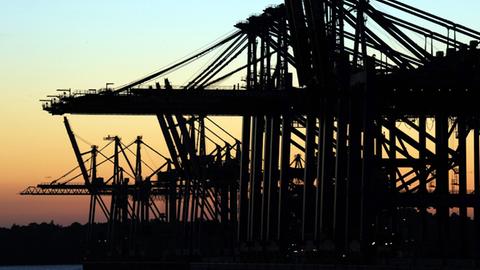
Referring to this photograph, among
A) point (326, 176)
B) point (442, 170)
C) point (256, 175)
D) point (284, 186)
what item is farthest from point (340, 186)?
point (256, 175)

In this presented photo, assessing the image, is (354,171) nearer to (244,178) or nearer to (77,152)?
Result: (244,178)

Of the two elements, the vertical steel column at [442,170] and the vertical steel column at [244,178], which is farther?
the vertical steel column at [244,178]

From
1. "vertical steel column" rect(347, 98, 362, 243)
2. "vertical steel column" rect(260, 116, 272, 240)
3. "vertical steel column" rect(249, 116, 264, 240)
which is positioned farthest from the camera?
"vertical steel column" rect(249, 116, 264, 240)

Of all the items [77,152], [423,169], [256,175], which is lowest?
[423,169]

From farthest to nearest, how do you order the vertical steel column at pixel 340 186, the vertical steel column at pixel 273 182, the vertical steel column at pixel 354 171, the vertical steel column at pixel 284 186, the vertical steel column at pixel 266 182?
1. the vertical steel column at pixel 266 182
2. the vertical steel column at pixel 273 182
3. the vertical steel column at pixel 284 186
4. the vertical steel column at pixel 340 186
5. the vertical steel column at pixel 354 171

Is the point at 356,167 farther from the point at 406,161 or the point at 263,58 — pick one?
the point at 263,58

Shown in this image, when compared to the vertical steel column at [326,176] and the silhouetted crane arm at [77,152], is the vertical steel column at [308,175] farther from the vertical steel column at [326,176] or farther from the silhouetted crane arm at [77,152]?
the silhouetted crane arm at [77,152]

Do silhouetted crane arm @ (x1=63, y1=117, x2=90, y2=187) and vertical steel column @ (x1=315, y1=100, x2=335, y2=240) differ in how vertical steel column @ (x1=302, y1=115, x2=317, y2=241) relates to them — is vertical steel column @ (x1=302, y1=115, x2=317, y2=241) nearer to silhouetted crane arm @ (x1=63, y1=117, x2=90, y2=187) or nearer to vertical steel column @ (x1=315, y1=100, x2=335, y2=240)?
vertical steel column @ (x1=315, y1=100, x2=335, y2=240)

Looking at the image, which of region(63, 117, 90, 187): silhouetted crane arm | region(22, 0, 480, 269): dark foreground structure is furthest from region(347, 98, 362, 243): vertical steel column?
region(63, 117, 90, 187): silhouetted crane arm

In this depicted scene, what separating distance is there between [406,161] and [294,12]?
12.3 m

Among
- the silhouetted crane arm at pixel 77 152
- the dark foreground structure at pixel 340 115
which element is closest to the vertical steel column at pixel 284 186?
the dark foreground structure at pixel 340 115

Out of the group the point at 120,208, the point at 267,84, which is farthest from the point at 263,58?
the point at 120,208

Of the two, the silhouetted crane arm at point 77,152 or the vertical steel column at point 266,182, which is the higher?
the silhouetted crane arm at point 77,152

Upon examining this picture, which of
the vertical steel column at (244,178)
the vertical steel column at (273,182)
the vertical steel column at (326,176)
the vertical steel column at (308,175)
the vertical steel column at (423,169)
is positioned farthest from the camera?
the vertical steel column at (244,178)
